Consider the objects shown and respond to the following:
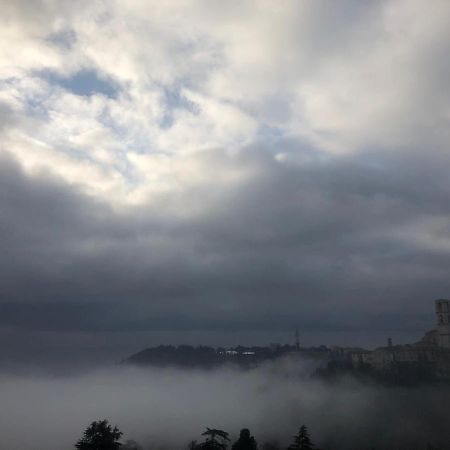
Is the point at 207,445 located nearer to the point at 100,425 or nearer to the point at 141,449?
the point at 100,425

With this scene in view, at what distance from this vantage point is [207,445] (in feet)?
307

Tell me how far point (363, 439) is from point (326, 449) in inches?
870

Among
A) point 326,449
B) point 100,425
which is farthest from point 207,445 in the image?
point 326,449

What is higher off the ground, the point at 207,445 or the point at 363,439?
the point at 207,445

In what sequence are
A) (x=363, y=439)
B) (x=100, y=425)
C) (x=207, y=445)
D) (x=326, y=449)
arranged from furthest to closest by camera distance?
1. (x=363, y=439)
2. (x=326, y=449)
3. (x=207, y=445)
4. (x=100, y=425)

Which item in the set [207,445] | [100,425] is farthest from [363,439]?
[100,425]

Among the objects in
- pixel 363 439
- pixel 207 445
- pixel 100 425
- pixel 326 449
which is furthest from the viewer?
pixel 363 439

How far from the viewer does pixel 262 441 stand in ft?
627

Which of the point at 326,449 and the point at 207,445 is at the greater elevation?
the point at 207,445

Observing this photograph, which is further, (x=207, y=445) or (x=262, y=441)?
(x=262, y=441)

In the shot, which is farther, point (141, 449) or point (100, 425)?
point (141, 449)

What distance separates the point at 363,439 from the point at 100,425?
466ft

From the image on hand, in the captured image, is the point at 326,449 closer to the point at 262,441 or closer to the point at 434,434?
the point at 262,441

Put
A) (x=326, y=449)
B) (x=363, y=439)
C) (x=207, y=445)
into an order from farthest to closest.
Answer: (x=363, y=439) → (x=326, y=449) → (x=207, y=445)
